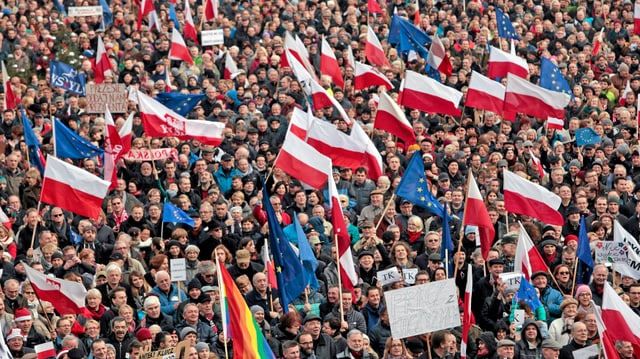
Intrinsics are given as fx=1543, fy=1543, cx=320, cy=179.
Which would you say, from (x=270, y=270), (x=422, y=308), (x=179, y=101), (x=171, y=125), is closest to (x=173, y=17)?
(x=179, y=101)

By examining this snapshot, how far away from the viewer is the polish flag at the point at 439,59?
85.3 ft

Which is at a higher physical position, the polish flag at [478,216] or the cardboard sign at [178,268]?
the polish flag at [478,216]

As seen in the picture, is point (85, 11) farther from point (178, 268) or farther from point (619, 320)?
point (619, 320)

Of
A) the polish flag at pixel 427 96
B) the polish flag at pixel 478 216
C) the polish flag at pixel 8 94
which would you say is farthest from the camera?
the polish flag at pixel 8 94

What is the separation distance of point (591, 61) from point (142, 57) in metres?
8.00

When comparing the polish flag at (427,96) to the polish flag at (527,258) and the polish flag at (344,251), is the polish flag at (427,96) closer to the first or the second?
the polish flag at (527,258)

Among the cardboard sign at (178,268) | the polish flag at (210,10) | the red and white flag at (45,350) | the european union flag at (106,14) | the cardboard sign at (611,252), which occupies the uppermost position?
the cardboard sign at (611,252)

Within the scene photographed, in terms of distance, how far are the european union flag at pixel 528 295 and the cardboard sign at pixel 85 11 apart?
48.3 ft

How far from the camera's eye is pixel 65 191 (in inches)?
739

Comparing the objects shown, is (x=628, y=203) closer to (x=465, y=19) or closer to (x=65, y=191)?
(x=65, y=191)

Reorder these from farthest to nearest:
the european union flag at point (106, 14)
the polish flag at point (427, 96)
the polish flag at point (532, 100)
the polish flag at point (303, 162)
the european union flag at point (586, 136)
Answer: the european union flag at point (106, 14), the polish flag at point (532, 100), the polish flag at point (427, 96), the european union flag at point (586, 136), the polish flag at point (303, 162)

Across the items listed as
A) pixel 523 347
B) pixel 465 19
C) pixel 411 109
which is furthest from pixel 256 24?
pixel 523 347

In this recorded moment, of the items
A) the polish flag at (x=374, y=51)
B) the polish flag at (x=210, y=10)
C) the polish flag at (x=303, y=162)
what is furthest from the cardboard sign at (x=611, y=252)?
the polish flag at (x=210, y=10)

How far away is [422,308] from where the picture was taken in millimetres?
15086
